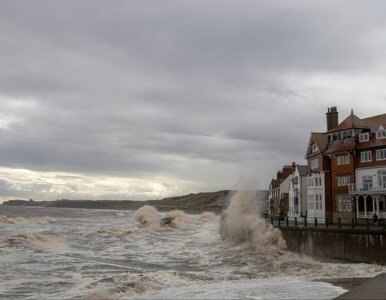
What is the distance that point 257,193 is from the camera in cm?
4856

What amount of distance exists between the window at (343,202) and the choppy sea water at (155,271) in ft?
35.9

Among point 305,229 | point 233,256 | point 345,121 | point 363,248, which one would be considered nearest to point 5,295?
point 233,256

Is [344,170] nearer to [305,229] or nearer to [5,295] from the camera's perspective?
[305,229]

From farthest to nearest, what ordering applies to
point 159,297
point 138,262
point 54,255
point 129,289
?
point 54,255 < point 138,262 < point 129,289 < point 159,297

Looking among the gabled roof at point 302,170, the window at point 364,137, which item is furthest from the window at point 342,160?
the gabled roof at point 302,170

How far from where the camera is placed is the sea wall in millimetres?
25062

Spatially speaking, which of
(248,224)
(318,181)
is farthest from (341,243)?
(318,181)

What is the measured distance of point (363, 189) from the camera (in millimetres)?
37938

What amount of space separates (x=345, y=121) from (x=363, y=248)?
19.5 metres

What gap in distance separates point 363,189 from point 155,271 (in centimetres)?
2358

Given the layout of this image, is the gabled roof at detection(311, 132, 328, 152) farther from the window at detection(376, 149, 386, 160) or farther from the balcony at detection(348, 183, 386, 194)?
the window at detection(376, 149, 386, 160)

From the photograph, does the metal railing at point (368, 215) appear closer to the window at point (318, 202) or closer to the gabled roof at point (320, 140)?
the window at point (318, 202)

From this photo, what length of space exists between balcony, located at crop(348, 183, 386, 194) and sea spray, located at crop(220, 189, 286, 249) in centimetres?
791

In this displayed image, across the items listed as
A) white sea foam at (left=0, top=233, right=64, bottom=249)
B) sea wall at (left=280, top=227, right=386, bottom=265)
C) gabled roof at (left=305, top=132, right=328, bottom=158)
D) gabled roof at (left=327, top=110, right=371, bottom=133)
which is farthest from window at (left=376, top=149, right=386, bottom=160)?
white sea foam at (left=0, top=233, right=64, bottom=249)
